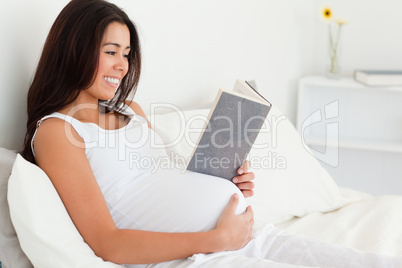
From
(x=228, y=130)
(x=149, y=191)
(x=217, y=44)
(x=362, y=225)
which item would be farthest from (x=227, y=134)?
(x=217, y=44)

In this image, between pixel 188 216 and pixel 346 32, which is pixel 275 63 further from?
pixel 188 216

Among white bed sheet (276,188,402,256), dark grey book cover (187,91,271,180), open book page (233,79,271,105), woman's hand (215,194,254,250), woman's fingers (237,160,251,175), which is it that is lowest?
white bed sheet (276,188,402,256)

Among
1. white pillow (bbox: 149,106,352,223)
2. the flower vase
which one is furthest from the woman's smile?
the flower vase

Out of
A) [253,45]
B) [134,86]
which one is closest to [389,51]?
[253,45]

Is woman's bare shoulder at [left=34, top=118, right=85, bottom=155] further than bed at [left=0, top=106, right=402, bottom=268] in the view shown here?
Yes

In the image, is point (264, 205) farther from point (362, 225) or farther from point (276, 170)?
point (362, 225)

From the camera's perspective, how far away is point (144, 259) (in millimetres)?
1149

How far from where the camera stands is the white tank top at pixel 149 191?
4.02 ft

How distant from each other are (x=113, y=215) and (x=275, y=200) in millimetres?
635

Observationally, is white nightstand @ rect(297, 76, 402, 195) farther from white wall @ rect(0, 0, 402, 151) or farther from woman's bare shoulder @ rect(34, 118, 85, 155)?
woman's bare shoulder @ rect(34, 118, 85, 155)

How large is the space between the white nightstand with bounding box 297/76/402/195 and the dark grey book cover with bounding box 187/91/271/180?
1.47 meters

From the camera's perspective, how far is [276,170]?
1758mm

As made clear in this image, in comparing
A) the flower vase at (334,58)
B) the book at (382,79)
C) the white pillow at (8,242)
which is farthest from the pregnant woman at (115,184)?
the flower vase at (334,58)

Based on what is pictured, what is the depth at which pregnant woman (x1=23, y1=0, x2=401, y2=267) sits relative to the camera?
1128 millimetres
